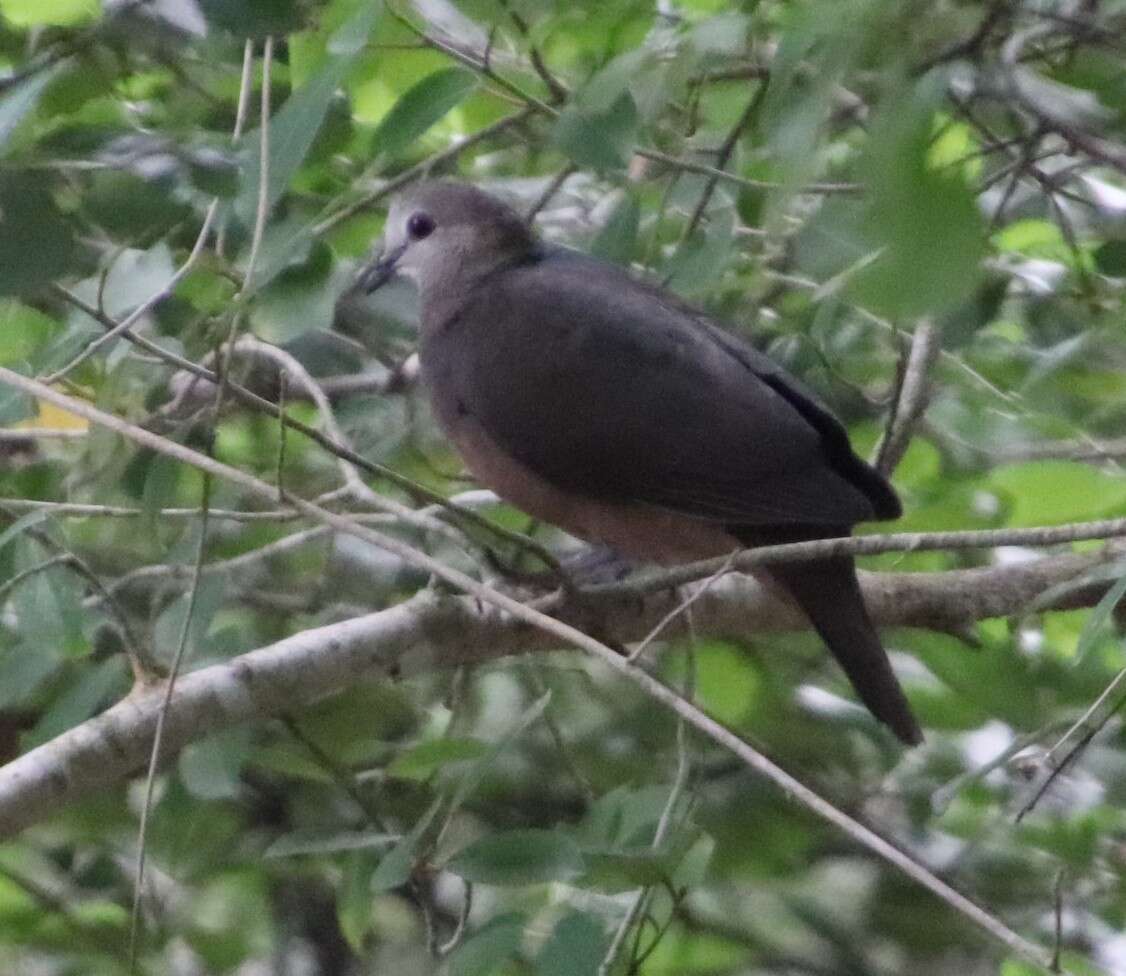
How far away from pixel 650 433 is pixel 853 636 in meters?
0.30

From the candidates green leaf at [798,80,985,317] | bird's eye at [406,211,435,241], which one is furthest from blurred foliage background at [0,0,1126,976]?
bird's eye at [406,211,435,241]

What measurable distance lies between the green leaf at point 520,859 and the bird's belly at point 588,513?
610 mm

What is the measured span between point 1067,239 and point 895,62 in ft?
2.58

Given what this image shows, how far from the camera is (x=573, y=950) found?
3.29 feet

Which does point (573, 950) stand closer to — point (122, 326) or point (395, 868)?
point (395, 868)

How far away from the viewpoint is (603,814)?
1163mm

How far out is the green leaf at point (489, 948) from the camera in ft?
3.37

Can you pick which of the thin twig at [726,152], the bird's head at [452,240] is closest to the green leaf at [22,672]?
the thin twig at [726,152]

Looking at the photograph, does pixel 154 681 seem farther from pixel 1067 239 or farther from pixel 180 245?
pixel 1067 239

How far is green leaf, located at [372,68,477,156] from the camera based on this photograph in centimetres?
109

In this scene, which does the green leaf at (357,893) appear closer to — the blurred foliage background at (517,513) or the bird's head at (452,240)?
the blurred foliage background at (517,513)

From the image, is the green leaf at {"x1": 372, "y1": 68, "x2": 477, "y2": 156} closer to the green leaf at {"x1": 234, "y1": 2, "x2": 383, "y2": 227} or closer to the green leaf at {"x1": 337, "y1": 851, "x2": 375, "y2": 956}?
the green leaf at {"x1": 234, "y1": 2, "x2": 383, "y2": 227}

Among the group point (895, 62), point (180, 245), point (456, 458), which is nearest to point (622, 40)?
point (180, 245)

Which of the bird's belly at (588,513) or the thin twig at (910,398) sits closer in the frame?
the thin twig at (910,398)
